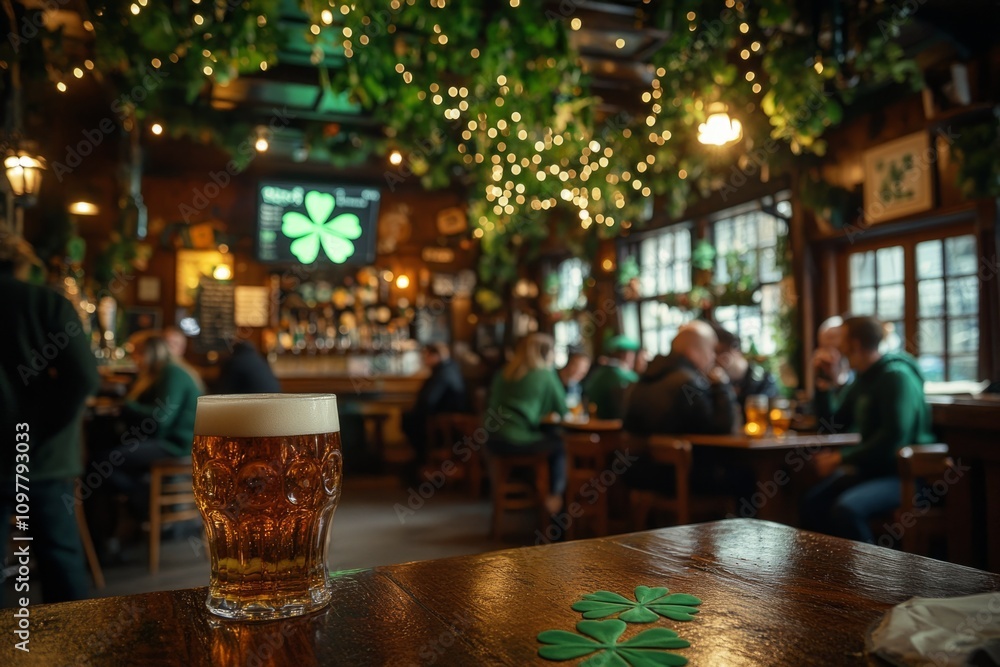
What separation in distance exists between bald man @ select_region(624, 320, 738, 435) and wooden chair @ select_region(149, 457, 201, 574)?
2.55 meters

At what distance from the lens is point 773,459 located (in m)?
3.91

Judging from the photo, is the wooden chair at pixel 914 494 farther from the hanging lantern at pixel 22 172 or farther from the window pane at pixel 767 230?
the hanging lantern at pixel 22 172

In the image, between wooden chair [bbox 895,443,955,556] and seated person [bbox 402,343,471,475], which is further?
seated person [bbox 402,343,471,475]

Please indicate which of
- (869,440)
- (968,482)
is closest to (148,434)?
(869,440)

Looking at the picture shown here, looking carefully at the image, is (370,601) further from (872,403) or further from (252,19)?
(872,403)

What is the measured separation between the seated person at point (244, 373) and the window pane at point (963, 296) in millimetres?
4440

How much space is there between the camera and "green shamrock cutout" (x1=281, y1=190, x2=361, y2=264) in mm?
8344

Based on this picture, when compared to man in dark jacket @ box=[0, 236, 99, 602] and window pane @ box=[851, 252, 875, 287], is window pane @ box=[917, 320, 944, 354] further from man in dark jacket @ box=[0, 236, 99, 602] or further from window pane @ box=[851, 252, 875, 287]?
man in dark jacket @ box=[0, 236, 99, 602]

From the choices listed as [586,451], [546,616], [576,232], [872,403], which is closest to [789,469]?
[872,403]

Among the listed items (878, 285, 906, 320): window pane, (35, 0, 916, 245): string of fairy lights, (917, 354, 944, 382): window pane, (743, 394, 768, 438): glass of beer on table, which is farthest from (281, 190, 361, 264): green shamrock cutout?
(917, 354, 944, 382): window pane

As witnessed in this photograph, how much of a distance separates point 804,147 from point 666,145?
4.16 ft

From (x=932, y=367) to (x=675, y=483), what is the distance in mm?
2170

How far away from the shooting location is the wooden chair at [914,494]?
2805 millimetres

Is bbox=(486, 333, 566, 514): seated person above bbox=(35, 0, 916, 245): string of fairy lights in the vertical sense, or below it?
below
